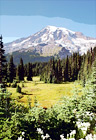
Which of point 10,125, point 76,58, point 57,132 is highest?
point 76,58

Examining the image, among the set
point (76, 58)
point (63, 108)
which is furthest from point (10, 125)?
point (76, 58)

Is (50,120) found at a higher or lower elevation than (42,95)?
higher

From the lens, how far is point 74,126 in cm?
1004

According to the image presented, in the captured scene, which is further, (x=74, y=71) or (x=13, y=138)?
(x=74, y=71)

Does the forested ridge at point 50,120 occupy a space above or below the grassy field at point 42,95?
above

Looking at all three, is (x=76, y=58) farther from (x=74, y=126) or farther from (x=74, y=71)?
(x=74, y=126)

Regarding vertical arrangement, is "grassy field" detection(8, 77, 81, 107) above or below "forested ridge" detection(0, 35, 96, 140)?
below

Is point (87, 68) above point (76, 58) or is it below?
below

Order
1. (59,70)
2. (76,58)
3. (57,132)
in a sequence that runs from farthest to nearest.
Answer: (76,58) → (59,70) → (57,132)

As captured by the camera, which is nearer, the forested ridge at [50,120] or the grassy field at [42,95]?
the forested ridge at [50,120]

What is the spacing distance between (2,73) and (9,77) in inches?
2075

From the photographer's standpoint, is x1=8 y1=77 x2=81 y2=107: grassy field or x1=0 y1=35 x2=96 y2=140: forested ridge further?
x1=8 y1=77 x2=81 y2=107: grassy field

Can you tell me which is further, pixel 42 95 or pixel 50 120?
pixel 42 95

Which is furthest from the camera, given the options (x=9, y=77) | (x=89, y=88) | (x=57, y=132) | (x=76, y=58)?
(x=76, y=58)
